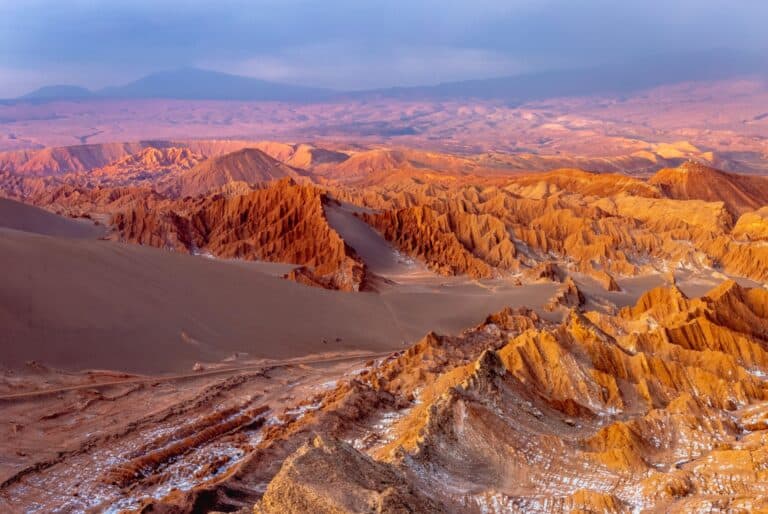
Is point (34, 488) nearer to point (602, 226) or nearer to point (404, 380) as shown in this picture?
point (404, 380)

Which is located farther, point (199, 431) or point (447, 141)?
point (447, 141)

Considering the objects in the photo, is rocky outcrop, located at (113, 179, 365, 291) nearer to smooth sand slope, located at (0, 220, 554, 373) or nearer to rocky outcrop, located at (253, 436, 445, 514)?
smooth sand slope, located at (0, 220, 554, 373)

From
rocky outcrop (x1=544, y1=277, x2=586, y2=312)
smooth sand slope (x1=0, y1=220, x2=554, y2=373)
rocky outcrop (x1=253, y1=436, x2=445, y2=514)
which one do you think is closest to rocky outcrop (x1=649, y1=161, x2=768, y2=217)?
rocky outcrop (x1=544, y1=277, x2=586, y2=312)

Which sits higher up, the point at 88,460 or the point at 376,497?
the point at 376,497

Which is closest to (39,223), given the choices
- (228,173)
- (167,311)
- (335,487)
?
(167,311)

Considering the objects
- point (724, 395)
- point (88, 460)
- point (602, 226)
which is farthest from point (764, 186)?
point (88, 460)

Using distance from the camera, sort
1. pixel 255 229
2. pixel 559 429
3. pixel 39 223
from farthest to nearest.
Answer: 1. pixel 255 229
2. pixel 39 223
3. pixel 559 429

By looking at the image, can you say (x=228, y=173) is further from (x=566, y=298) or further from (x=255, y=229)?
(x=566, y=298)
